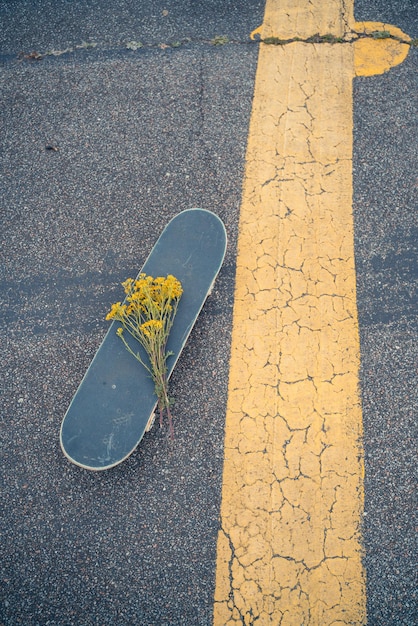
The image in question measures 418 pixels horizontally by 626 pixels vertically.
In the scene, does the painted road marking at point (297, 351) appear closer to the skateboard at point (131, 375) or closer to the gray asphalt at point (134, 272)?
the gray asphalt at point (134, 272)

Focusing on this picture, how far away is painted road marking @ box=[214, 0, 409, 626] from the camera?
7.84ft

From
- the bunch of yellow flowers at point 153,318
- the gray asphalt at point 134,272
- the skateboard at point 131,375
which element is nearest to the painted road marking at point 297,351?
the gray asphalt at point 134,272

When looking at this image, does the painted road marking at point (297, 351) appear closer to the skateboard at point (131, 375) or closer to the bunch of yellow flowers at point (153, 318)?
the skateboard at point (131, 375)

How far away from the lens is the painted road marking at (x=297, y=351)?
2.39 m

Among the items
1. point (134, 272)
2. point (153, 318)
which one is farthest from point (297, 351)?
point (134, 272)

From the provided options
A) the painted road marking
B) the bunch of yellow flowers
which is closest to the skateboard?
the bunch of yellow flowers

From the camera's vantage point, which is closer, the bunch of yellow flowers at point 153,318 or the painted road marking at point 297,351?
the painted road marking at point 297,351

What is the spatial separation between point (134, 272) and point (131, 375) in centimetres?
64

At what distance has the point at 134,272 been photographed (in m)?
3.00

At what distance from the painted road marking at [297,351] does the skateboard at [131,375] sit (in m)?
0.22

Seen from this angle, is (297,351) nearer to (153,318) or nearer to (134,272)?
(153,318)

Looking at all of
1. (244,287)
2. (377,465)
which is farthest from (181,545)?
(244,287)

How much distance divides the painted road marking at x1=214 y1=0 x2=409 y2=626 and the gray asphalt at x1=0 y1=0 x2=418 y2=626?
0.08 m

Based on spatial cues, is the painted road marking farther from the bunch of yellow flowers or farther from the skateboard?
the bunch of yellow flowers
